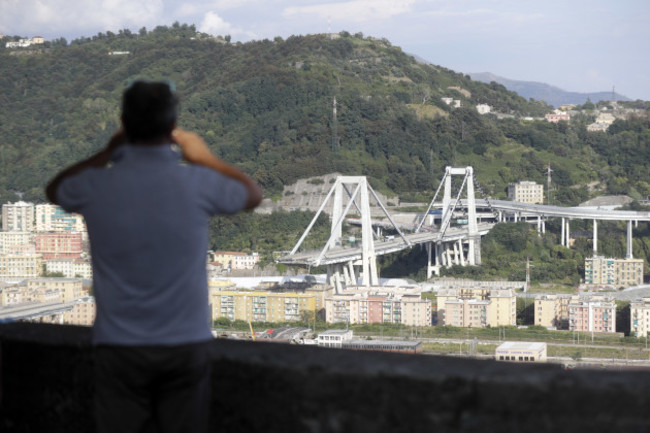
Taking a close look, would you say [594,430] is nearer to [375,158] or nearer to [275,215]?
[275,215]

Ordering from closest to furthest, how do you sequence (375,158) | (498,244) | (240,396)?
(240,396)
(498,244)
(375,158)

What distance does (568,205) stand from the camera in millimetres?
28547

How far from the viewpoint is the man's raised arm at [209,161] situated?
118 cm

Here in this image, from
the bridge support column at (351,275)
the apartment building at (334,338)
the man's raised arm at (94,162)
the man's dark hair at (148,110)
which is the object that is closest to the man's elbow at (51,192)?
the man's raised arm at (94,162)

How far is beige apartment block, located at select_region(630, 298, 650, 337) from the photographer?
15.5 m

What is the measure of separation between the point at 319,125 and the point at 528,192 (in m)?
6.41

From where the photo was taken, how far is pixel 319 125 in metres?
31.5

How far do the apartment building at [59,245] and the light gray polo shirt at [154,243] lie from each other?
25302 mm

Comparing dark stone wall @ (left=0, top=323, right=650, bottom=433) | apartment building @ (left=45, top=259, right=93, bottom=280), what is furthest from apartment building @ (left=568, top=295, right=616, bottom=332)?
dark stone wall @ (left=0, top=323, right=650, bottom=433)

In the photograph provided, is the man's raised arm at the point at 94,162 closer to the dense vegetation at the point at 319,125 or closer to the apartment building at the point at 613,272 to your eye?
the apartment building at the point at 613,272

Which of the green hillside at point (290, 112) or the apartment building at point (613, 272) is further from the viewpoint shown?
the green hillside at point (290, 112)

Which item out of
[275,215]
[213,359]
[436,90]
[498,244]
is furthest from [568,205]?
[213,359]

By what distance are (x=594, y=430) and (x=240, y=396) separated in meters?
0.43

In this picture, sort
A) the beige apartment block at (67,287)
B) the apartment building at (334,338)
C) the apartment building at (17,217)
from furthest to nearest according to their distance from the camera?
the apartment building at (17,217) < the beige apartment block at (67,287) < the apartment building at (334,338)
